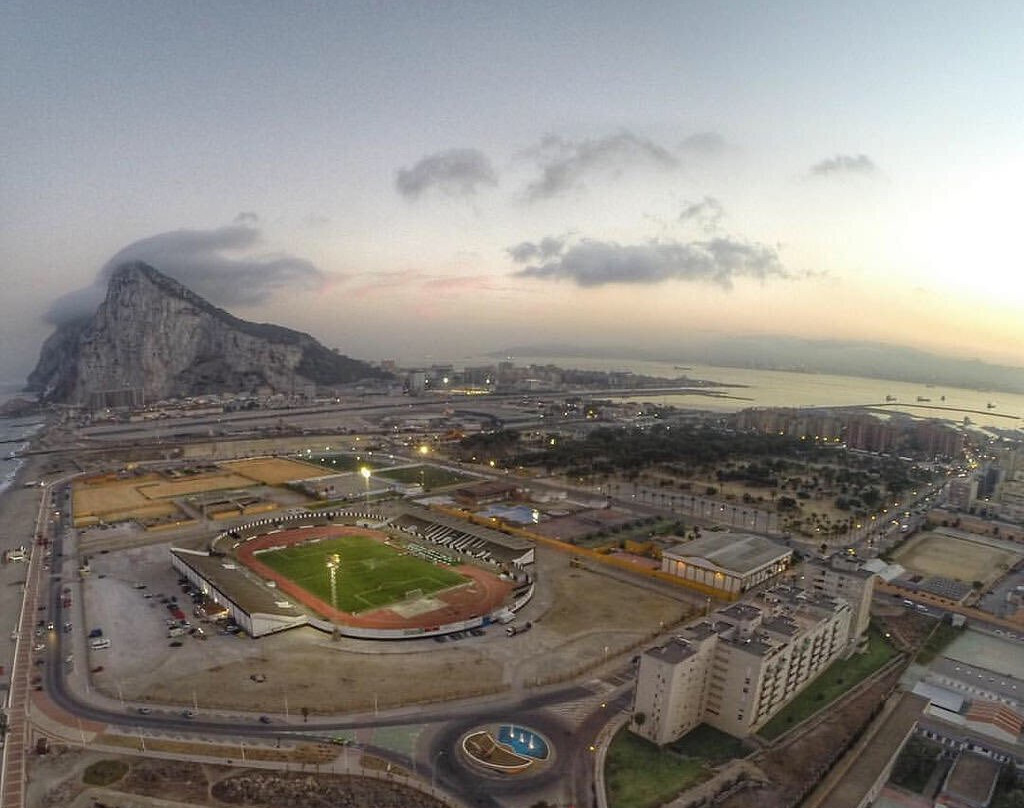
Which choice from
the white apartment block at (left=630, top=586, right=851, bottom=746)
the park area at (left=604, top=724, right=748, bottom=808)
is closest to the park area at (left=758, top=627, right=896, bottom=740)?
the white apartment block at (left=630, top=586, right=851, bottom=746)

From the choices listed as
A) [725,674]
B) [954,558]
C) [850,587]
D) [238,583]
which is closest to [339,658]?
[238,583]

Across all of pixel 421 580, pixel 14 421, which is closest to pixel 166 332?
pixel 14 421

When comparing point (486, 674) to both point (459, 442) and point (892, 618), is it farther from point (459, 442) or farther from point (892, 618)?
point (459, 442)

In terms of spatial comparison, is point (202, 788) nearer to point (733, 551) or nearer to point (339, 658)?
point (339, 658)

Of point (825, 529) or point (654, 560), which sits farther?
point (825, 529)

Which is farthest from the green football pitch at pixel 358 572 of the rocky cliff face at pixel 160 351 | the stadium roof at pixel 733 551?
the rocky cliff face at pixel 160 351
